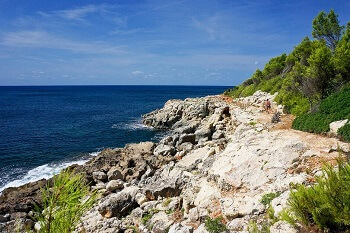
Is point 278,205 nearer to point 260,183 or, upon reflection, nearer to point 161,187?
point 260,183

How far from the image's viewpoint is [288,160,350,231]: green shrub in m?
7.06

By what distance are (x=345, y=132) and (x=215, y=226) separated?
989 cm

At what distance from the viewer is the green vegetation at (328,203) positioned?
7.07 m

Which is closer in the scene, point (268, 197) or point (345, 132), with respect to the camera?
point (268, 197)

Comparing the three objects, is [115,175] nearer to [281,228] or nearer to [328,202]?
[281,228]

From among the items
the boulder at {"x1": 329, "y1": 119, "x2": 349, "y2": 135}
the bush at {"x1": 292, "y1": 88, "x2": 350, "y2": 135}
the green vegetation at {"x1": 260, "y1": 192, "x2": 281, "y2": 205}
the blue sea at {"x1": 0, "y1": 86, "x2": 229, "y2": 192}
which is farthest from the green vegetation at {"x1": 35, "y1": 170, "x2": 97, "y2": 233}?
the blue sea at {"x1": 0, "y1": 86, "x2": 229, "y2": 192}

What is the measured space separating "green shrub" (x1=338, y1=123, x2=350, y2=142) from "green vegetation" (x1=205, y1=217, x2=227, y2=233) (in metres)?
8.87

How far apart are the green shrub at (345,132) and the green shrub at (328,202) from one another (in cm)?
889

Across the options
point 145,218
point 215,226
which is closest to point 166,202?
point 145,218

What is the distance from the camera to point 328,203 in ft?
24.0

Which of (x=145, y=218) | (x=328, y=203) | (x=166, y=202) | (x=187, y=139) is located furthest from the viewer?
(x=187, y=139)

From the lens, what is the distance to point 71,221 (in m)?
4.62

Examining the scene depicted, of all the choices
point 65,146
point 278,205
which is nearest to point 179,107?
point 65,146

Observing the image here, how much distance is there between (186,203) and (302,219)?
676 centimetres
